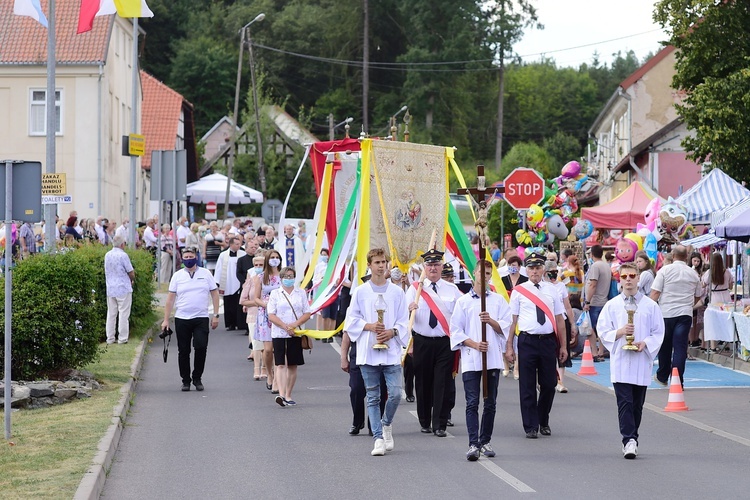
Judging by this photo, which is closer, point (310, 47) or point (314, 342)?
point (314, 342)

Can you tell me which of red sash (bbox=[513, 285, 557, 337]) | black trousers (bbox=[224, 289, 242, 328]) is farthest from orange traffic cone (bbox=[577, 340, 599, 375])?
black trousers (bbox=[224, 289, 242, 328])

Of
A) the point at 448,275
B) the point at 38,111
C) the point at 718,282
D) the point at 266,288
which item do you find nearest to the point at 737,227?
the point at 718,282

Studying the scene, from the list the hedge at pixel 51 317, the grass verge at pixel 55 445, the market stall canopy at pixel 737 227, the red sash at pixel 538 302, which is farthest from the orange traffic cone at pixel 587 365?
the hedge at pixel 51 317

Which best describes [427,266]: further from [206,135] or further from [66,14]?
[206,135]

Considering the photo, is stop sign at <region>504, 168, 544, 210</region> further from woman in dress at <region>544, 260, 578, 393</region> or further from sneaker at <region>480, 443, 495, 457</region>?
sneaker at <region>480, 443, 495, 457</region>

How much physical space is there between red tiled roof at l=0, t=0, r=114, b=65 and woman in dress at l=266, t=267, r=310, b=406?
100 ft

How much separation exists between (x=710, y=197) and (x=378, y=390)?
1461 centimetres

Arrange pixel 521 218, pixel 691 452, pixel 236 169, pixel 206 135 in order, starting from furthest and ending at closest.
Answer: pixel 206 135
pixel 236 169
pixel 521 218
pixel 691 452

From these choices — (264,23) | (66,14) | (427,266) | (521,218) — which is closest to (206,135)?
(264,23)

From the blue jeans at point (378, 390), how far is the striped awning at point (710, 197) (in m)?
13.9

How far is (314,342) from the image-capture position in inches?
977

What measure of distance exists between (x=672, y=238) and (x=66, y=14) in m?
28.0

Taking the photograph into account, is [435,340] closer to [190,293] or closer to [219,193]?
[190,293]

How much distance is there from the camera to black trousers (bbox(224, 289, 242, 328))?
25406 millimetres
